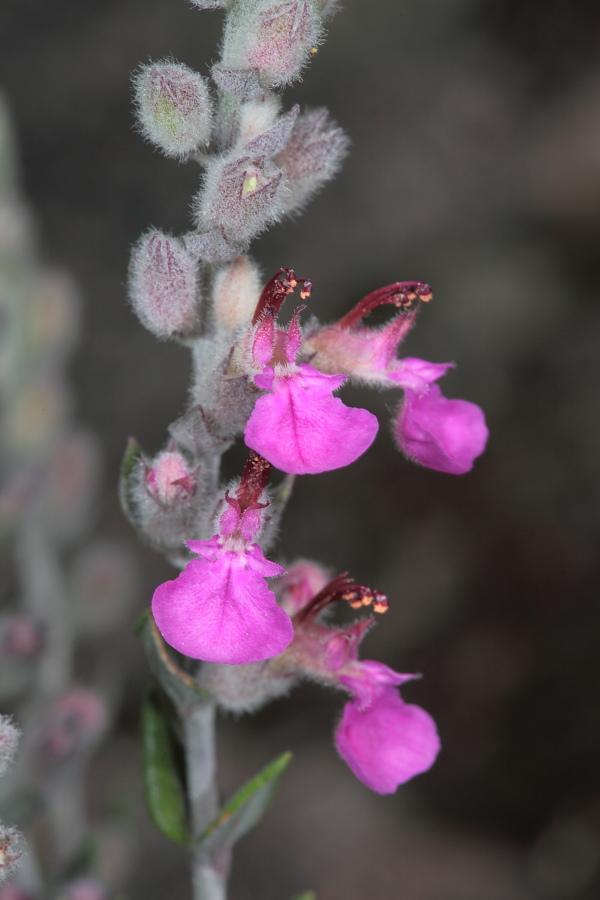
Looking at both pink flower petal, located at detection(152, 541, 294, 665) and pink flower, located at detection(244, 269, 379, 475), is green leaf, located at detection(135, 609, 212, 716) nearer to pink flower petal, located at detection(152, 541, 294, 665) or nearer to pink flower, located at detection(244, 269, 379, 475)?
pink flower petal, located at detection(152, 541, 294, 665)

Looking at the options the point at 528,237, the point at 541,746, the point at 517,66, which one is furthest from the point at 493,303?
the point at 541,746

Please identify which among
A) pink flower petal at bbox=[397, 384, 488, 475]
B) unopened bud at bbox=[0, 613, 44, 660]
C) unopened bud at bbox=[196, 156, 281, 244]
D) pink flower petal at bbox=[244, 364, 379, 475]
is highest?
unopened bud at bbox=[196, 156, 281, 244]

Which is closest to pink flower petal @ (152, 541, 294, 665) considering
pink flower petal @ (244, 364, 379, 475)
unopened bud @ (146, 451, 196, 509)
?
unopened bud @ (146, 451, 196, 509)

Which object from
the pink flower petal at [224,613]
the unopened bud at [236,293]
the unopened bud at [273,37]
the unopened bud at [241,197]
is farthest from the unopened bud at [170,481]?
the unopened bud at [273,37]

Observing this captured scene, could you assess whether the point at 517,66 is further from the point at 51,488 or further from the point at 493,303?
the point at 51,488

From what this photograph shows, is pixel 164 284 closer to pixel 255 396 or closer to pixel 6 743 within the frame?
pixel 255 396

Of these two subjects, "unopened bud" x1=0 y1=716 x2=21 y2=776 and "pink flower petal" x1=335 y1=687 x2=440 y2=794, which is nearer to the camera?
"unopened bud" x1=0 y1=716 x2=21 y2=776

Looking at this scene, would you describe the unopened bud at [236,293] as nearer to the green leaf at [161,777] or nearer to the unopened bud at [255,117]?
the unopened bud at [255,117]
